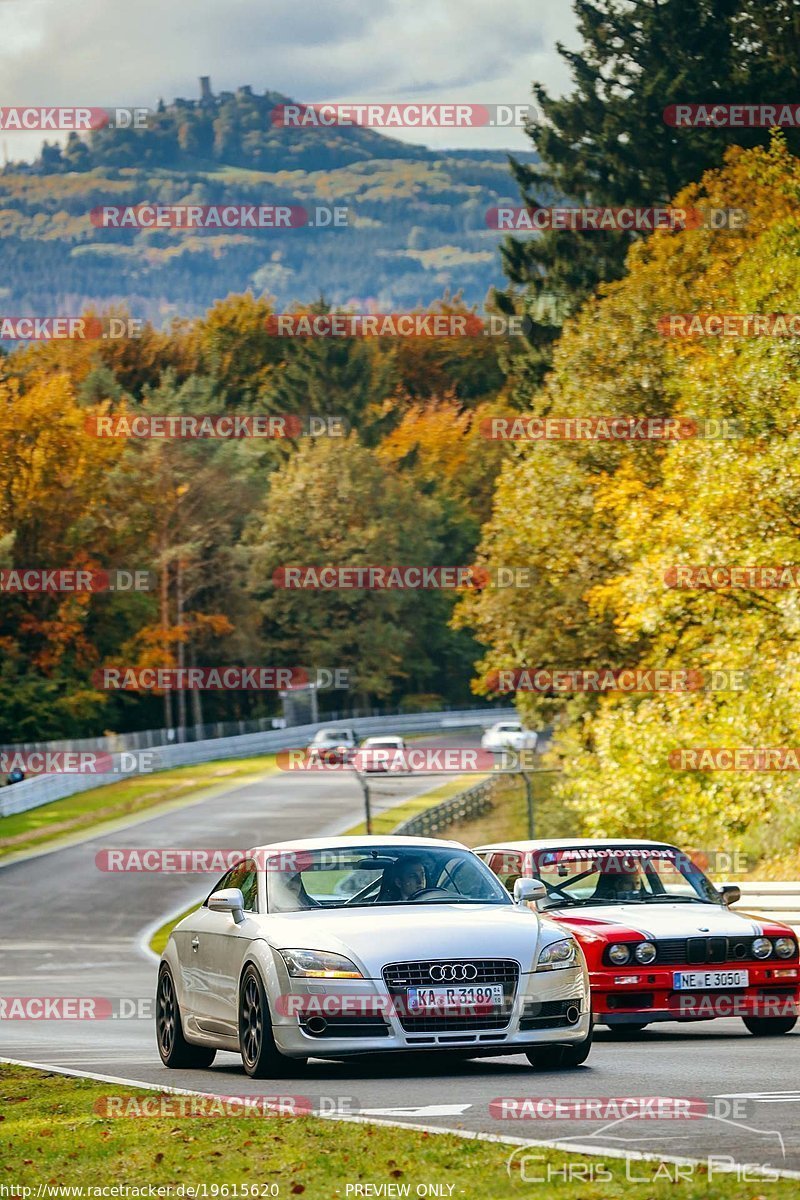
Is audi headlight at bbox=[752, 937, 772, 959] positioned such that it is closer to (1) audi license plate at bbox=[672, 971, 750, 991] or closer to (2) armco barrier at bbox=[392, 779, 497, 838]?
(1) audi license plate at bbox=[672, 971, 750, 991]

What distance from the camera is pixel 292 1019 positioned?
37.1ft

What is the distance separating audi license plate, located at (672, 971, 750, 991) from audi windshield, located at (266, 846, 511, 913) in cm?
262

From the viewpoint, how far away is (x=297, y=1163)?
8.15 m

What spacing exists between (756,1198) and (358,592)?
9226 centimetres

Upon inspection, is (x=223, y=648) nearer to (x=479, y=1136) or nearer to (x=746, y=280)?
(x=746, y=280)

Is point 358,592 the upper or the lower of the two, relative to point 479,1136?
lower

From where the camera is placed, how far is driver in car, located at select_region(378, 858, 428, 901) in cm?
1235

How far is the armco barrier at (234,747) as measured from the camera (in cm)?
5969

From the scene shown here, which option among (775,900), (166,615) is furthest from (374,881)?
(166,615)

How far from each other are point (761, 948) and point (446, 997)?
4303mm

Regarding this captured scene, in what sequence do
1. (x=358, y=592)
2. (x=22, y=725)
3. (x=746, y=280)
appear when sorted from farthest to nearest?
(x=358, y=592)
(x=22, y=725)
(x=746, y=280)

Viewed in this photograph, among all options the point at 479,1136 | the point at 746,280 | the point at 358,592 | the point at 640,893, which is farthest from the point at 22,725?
the point at 479,1136

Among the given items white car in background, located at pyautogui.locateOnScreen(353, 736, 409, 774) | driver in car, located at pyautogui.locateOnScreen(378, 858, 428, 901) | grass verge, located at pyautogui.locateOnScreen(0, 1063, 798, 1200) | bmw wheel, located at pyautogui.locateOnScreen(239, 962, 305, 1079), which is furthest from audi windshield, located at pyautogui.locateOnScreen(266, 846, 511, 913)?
white car in background, located at pyautogui.locateOnScreen(353, 736, 409, 774)

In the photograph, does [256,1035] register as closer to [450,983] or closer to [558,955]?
[450,983]
